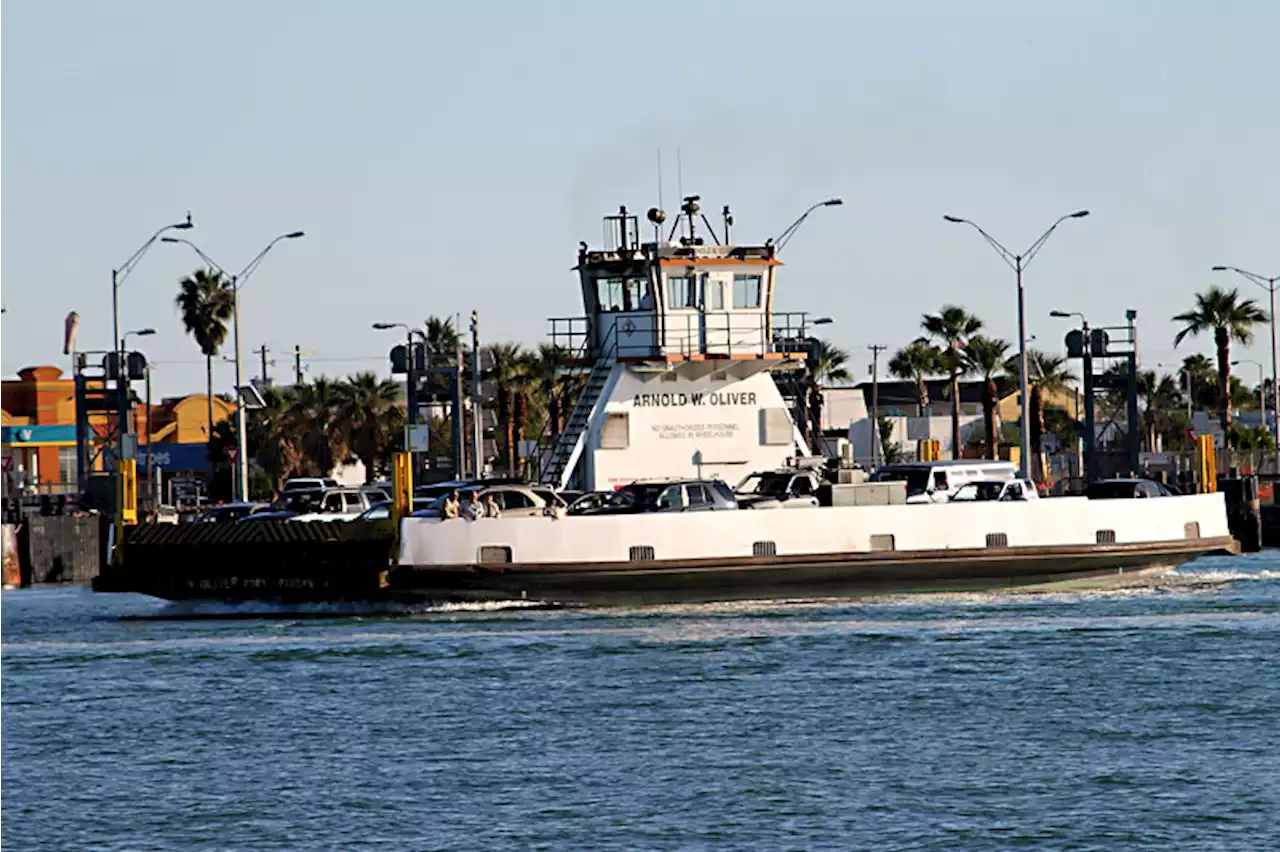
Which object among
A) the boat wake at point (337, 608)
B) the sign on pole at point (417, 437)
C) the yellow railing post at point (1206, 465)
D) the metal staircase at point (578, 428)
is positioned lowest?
the boat wake at point (337, 608)

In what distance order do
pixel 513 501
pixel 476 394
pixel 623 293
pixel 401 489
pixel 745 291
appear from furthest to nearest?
pixel 476 394 < pixel 623 293 < pixel 745 291 < pixel 513 501 < pixel 401 489

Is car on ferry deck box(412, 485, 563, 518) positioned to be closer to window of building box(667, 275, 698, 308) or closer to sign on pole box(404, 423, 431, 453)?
window of building box(667, 275, 698, 308)

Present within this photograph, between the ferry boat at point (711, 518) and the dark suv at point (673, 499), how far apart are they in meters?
0.76

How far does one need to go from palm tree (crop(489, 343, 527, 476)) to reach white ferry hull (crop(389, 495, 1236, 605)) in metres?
43.5

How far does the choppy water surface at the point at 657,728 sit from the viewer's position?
63.9 feet

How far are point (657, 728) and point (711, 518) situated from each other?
426 inches

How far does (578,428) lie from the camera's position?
140 ft

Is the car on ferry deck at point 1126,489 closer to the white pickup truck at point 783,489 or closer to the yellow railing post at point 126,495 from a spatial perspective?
the white pickup truck at point 783,489

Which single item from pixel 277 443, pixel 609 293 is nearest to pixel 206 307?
pixel 277 443

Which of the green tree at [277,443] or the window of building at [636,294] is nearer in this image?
the window of building at [636,294]

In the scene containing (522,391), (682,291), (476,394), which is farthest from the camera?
(522,391)

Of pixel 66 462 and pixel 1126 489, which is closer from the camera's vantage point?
pixel 1126 489

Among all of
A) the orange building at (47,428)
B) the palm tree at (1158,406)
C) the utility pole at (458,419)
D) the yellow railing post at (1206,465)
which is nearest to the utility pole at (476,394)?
the utility pole at (458,419)

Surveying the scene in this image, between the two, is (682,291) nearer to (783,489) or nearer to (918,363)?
(783,489)
